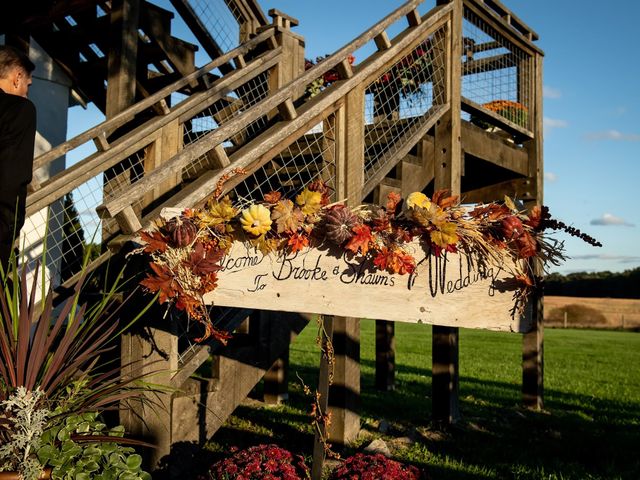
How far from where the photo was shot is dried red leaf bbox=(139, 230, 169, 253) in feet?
10.3

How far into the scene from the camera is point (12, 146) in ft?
10.8

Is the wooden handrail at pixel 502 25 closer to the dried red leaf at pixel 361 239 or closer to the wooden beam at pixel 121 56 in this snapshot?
the wooden beam at pixel 121 56

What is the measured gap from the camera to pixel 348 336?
5.48 metres

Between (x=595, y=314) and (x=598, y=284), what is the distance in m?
8.33

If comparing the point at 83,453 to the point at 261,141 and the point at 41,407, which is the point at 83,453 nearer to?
the point at 41,407

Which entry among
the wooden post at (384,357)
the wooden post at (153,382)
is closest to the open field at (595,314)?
the wooden post at (384,357)

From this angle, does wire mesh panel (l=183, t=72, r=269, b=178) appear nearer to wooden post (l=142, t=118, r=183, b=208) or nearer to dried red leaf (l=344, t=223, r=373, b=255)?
wooden post (l=142, t=118, r=183, b=208)

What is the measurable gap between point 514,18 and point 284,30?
255cm

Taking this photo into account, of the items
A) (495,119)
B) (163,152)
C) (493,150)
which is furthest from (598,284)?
(163,152)

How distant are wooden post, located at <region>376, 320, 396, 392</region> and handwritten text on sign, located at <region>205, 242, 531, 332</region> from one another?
626 cm

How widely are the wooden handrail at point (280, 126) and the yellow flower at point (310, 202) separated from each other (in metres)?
1.15

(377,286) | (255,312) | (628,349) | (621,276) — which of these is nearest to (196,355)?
(255,312)

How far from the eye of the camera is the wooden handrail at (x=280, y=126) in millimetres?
3977

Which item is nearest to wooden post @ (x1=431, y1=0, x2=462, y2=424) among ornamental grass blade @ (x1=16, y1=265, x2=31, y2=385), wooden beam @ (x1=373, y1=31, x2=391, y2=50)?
wooden beam @ (x1=373, y1=31, x2=391, y2=50)
